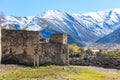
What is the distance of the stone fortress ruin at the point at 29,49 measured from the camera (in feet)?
196

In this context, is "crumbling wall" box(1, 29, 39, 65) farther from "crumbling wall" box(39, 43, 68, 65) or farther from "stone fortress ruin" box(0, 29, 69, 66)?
"crumbling wall" box(39, 43, 68, 65)

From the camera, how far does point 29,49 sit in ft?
199

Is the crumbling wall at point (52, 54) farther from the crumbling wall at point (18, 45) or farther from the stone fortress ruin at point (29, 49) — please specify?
the crumbling wall at point (18, 45)

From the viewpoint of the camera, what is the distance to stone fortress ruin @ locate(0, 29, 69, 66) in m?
59.8

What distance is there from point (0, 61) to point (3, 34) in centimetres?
427

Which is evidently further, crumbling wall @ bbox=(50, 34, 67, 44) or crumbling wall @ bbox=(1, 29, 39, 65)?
crumbling wall @ bbox=(50, 34, 67, 44)

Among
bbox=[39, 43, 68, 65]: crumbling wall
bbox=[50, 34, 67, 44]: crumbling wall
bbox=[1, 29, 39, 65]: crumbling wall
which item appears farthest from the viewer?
bbox=[50, 34, 67, 44]: crumbling wall

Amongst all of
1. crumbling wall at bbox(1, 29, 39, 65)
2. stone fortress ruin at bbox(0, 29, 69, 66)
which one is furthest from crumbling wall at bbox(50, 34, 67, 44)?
crumbling wall at bbox(1, 29, 39, 65)

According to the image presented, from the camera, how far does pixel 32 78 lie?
43594 mm

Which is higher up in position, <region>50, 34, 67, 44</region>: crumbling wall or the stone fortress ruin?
<region>50, 34, 67, 44</region>: crumbling wall

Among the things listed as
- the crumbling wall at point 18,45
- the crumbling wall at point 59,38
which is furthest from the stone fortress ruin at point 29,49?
the crumbling wall at point 59,38

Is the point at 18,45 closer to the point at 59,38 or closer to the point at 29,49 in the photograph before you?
the point at 29,49

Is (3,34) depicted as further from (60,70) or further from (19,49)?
(60,70)

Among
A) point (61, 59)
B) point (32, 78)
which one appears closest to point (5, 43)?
point (61, 59)
